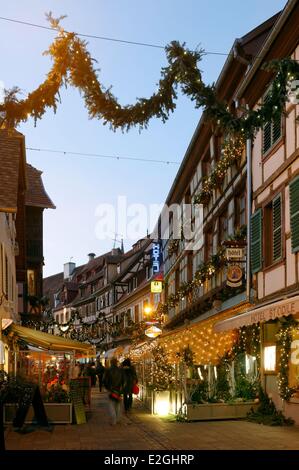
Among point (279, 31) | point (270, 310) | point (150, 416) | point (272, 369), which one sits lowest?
point (150, 416)

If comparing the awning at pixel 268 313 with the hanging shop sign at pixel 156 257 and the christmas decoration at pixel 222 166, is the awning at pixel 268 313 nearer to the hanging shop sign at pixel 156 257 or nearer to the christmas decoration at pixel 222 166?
the christmas decoration at pixel 222 166

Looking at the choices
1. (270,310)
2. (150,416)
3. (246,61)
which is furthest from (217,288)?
(270,310)

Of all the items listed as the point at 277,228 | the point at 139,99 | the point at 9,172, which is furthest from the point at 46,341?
Result: the point at 139,99

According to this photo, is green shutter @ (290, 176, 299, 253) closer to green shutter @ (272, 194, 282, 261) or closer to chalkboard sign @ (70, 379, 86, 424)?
green shutter @ (272, 194, 282, 261)

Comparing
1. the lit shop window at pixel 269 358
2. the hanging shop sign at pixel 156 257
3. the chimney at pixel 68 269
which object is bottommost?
the lit shop window at pixel 269 358

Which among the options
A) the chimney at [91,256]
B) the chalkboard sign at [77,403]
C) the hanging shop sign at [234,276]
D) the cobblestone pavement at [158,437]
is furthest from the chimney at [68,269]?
the cobblestone pavement at [158,437]

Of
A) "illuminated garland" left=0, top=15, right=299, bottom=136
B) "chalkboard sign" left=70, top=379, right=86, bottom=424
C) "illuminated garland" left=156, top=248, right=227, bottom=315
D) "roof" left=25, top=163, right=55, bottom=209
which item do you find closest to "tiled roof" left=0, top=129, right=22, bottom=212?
"illuminated garland" left=0, top=15, right=299, bottom=136

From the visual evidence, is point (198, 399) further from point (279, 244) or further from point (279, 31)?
point (279, 31)

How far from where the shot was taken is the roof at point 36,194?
39656mm

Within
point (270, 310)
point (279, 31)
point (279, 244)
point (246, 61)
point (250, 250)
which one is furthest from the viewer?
point (246, 61)

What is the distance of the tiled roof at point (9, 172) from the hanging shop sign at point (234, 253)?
5882 mm

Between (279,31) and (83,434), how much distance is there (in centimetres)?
955

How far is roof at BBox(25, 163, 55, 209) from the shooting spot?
3966 cm

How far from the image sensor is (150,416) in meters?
20.0
